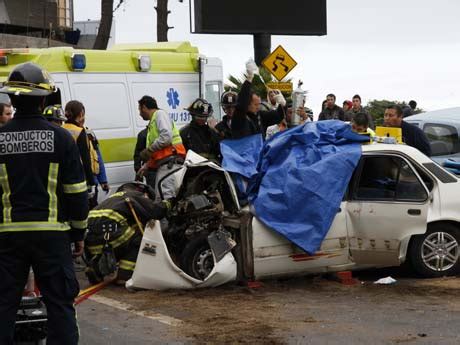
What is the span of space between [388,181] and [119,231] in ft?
8.86

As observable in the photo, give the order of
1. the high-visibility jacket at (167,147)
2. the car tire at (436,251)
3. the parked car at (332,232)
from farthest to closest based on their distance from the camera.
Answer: the high-visibility jacket at (167,147), the car tire at (436,251), the parked car at (332,232)

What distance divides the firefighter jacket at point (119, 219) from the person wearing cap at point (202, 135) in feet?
6.06

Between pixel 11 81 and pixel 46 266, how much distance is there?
113 centimetres

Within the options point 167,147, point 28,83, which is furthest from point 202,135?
point 28,83

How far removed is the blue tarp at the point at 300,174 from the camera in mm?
10039

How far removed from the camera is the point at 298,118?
42.7ft

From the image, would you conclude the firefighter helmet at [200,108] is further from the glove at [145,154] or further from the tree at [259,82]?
the tree at [259,82]

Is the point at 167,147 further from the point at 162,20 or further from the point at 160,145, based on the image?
the point at 162,20

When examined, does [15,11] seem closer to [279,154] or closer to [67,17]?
[67,17]

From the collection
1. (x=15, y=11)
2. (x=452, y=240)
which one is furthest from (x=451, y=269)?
(x=15, y=11)

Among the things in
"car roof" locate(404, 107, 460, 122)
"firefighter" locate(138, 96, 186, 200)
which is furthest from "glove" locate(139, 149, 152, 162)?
"car roof" locate(404, 107, 460, 122)

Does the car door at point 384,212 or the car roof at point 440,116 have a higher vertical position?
the car roof at point 440,116

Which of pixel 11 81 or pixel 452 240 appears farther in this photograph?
pixel 452 240

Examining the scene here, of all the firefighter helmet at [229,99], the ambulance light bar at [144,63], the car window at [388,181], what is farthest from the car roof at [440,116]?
the car window at [388,181]
